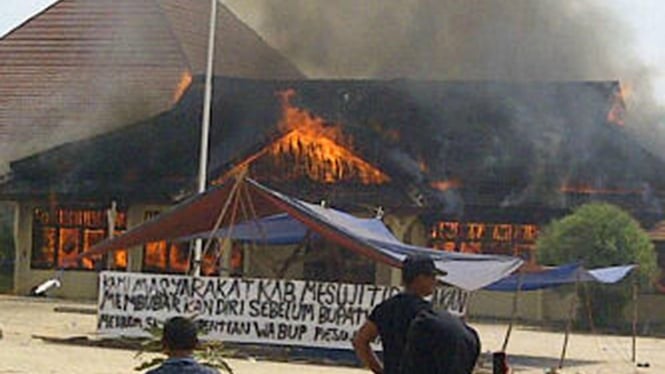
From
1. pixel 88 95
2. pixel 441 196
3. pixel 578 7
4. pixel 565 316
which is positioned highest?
pixel 578 7

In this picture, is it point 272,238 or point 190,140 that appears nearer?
point 272,238

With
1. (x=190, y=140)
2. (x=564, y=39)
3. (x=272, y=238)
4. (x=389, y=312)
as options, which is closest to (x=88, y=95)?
(x=190, y=140)

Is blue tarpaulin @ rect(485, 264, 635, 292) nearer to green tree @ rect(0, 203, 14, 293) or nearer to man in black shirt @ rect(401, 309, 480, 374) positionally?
man in black shirt @ rect(401, 309, 480, 374)

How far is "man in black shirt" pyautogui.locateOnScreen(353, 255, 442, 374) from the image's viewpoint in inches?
258

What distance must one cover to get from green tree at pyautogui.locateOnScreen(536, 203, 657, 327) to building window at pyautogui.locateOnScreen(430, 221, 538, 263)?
127 inches

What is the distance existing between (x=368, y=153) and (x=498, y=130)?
11.8 ft

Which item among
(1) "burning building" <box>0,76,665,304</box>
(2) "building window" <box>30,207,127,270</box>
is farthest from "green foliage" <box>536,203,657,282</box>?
(2) "building window" <box>30,207,127,270</box>

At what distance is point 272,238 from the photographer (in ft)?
71.8

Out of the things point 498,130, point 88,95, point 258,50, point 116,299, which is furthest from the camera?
point 258,50

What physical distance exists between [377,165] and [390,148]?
2.96 ft

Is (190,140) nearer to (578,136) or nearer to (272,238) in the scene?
(578,136)

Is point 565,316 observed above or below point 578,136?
below

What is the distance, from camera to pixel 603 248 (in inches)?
1195

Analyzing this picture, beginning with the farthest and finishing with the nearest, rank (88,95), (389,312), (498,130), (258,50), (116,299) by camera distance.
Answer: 1. (258,50)
2. (88,95)
3. (498,130)
4. (116,299)
5. (389,312)
